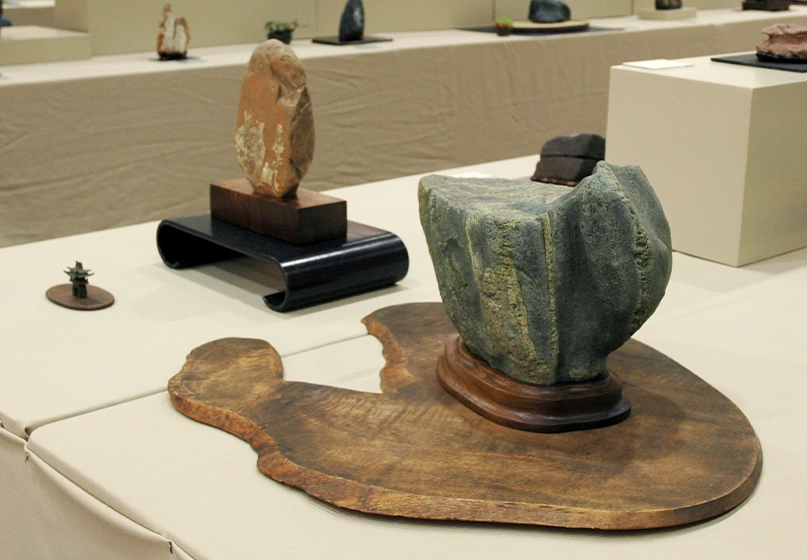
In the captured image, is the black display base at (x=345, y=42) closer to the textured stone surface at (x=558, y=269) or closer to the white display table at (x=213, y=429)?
the white display table at (x=213, y=429)

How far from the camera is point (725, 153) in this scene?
2082mm

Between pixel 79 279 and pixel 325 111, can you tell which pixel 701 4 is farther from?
pixel 79 279

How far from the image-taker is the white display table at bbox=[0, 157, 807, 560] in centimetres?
109

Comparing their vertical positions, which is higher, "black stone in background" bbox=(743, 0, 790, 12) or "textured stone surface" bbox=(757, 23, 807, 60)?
"black stone in background" bbox=(743, 0, 790, 12)

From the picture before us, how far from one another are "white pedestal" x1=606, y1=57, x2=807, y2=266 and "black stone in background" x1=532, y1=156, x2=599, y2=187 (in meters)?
0.17

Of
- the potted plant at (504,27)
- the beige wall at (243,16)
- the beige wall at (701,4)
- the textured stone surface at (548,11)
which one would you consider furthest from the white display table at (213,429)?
the beige wall at (701,4)

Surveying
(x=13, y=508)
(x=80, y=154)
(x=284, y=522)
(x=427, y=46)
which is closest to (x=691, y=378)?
(x=284, y=522)

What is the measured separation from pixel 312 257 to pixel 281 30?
90.1 inches

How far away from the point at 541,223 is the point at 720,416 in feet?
1.23

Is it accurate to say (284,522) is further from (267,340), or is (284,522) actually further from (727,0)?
(727,0)

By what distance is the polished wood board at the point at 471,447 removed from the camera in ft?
3.63

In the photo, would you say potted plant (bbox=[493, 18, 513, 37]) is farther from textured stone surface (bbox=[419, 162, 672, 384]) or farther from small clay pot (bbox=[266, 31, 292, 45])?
textured stone surface (bbox=[419, 162, 672, 384])

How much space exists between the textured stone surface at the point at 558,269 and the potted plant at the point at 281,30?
2731 millimetres

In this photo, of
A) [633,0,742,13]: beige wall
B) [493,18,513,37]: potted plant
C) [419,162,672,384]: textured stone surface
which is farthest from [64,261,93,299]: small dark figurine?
[633,0,742,13]: beige wall
